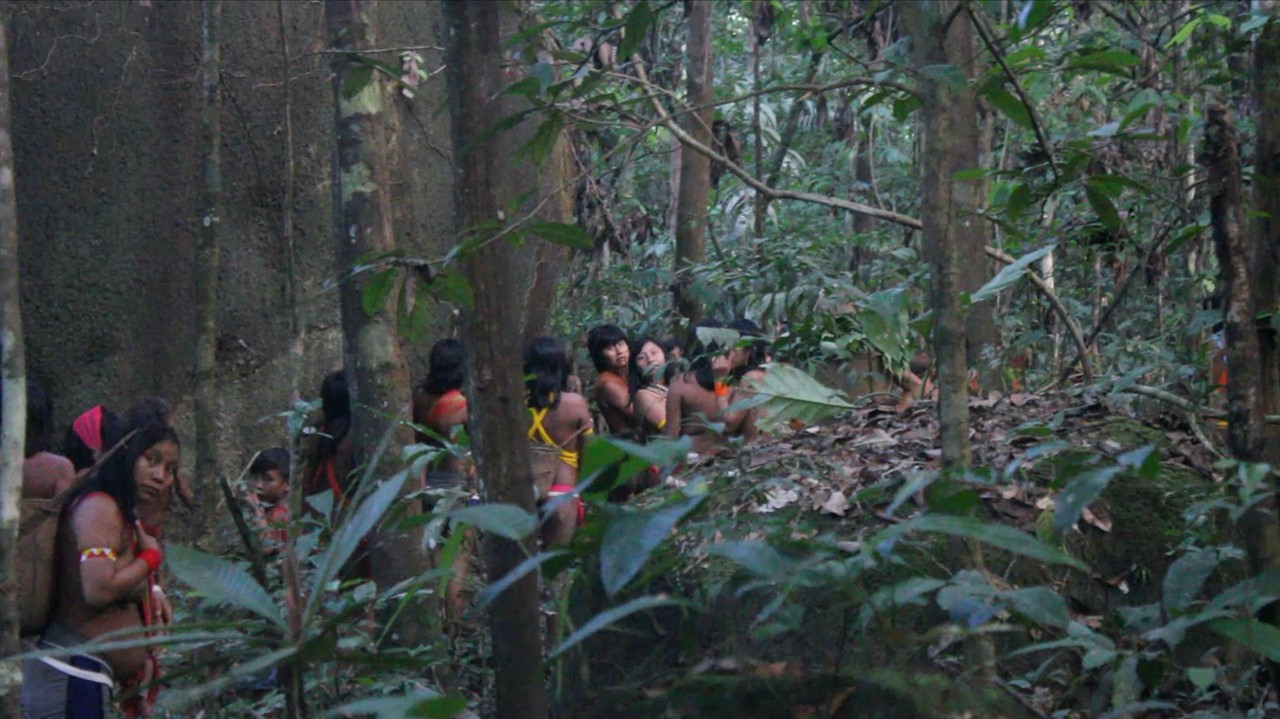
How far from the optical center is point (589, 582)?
203 cm

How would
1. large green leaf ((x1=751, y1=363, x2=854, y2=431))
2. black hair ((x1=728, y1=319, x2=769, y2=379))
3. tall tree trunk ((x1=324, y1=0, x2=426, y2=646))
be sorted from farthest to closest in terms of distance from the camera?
black hair ((x1=728, y1=319, x2=769, y2=379)) → tall tree trunk ((x1=324, y1=0, x2=426, y2=646)) → large green leaf ((x1=751, y1=363, x2=854, y2=431))

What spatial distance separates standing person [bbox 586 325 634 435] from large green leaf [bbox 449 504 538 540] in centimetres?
558

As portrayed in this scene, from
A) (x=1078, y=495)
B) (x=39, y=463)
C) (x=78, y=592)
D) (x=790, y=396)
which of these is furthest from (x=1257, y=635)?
(x=39, y=463)

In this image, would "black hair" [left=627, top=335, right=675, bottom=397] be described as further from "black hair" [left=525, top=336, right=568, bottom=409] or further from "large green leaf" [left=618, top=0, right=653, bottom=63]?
"large green leaf" [left=618, top=0, right=653, bottom=63]

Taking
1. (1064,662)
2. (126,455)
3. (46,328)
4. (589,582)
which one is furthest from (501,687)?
(46,328)

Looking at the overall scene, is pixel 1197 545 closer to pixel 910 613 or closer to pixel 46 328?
pixel 910 613

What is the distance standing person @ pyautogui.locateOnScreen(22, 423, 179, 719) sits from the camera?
443 centimetres

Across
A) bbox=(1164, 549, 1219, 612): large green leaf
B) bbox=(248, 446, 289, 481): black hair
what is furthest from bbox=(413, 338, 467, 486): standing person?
bbox=(1164, 549, 1219, 612): large green leaf

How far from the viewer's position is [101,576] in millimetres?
4406

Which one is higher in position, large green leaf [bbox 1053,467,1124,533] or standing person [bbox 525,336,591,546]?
large green leaf [bbox 1053,467,1124,533]

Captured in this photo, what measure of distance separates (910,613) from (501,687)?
1446 millimetres

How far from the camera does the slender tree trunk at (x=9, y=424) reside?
3.59 m

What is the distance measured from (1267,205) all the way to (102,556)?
12.6ft

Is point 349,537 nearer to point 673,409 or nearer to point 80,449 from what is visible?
point 80,449
